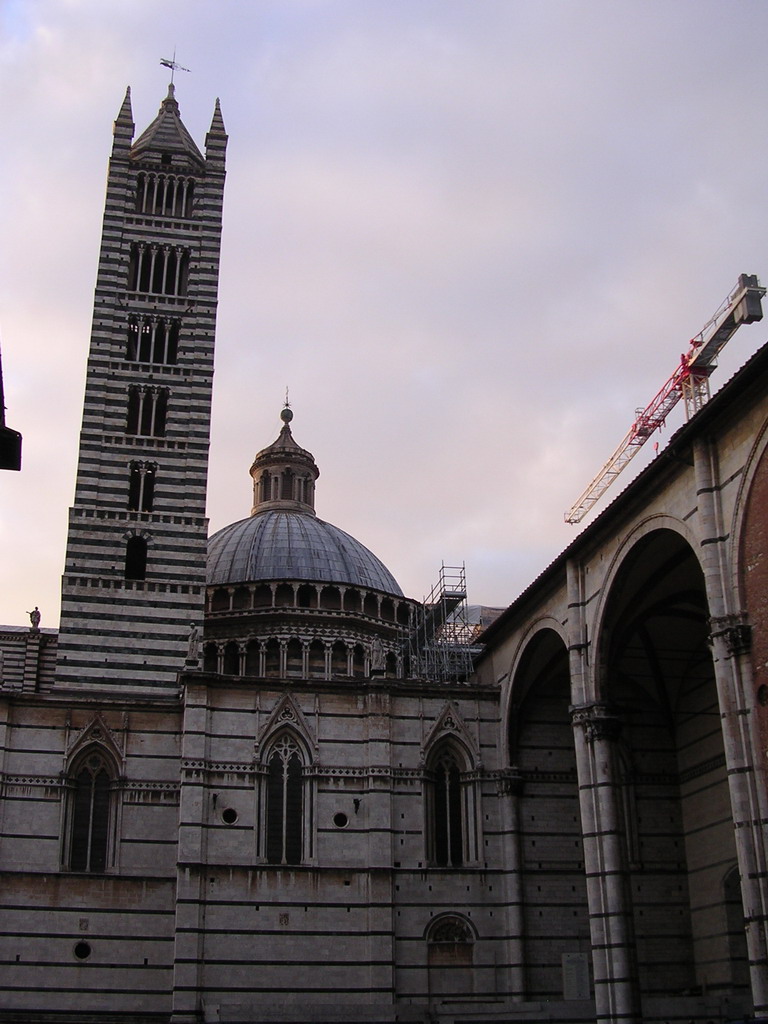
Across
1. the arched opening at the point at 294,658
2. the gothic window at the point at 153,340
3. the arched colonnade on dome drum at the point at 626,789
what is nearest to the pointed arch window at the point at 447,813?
the arched colonnade on dome drum at the point at 626,789

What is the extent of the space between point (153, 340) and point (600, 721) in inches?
772

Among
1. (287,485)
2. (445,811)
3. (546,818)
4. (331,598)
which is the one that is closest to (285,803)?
(445,811)

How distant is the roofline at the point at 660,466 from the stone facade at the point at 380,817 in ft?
0.40

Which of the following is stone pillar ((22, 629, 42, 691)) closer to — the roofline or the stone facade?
the stone facade

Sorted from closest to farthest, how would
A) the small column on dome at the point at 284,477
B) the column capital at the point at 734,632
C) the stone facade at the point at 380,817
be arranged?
the column capital at the point at 734,632, the stone facade at the point at 380,817, the small column on dome at the point at 284,477

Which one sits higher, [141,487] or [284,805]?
[141,487]

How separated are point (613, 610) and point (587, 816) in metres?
4.37

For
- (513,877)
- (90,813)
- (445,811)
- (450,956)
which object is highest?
(445,811)

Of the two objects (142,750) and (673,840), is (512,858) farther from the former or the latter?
(142,750)

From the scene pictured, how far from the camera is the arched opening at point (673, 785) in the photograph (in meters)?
29.2

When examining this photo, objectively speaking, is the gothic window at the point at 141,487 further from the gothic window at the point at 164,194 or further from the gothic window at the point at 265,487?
the gothic window at the point at 265,487

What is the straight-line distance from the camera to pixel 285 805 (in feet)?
104

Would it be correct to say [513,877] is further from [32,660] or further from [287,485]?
[287,485]

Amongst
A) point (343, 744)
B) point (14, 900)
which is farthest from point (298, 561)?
point (14, 900)
